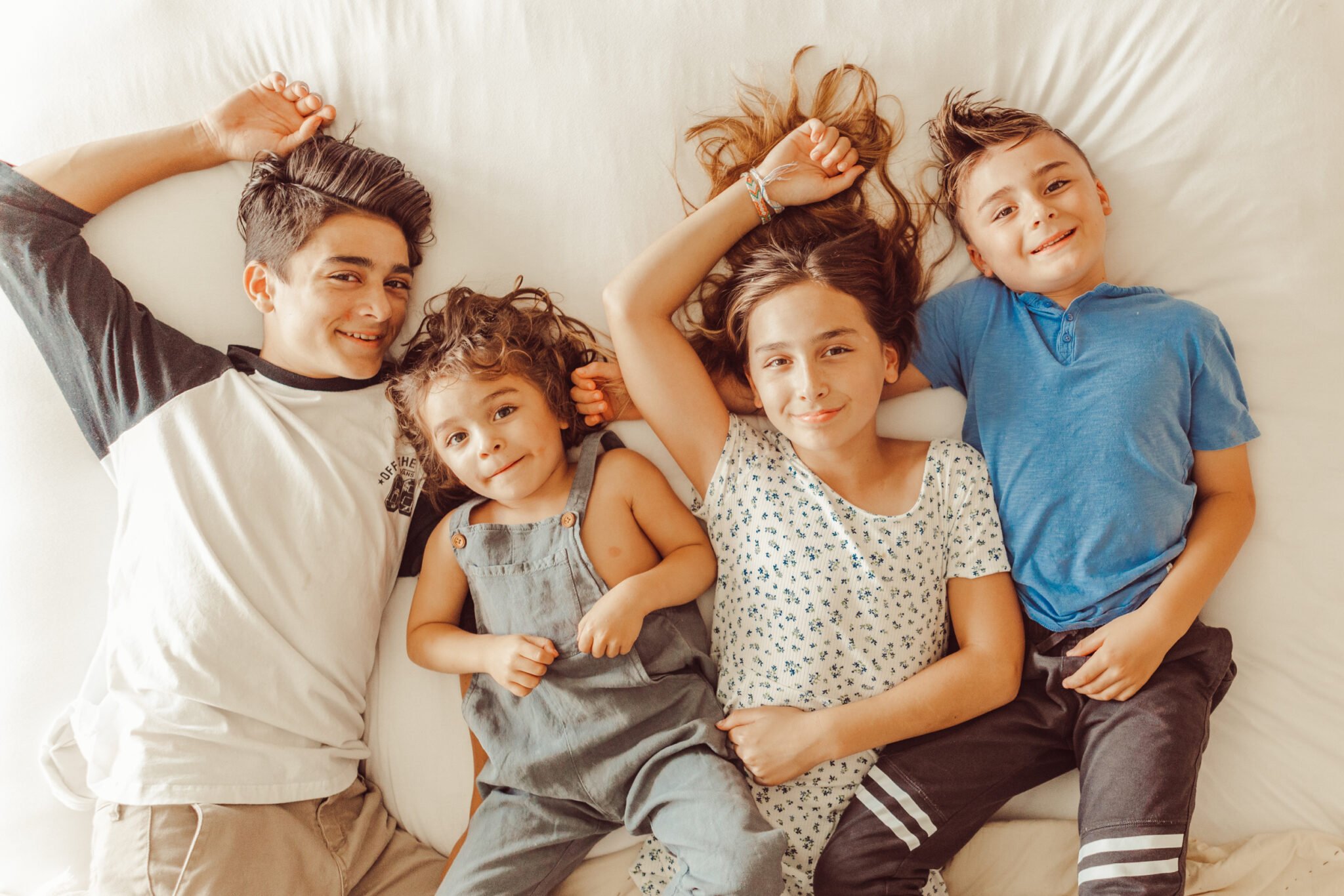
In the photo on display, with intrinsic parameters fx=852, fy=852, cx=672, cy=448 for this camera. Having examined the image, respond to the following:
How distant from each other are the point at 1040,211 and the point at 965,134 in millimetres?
166

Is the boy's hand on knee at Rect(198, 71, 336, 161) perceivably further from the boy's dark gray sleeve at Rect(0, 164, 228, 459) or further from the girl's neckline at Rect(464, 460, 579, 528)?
the girl's neckline at Rect(464, 460, 579, 528)

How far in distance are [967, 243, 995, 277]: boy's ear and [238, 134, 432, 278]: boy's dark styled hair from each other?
2.74 ft

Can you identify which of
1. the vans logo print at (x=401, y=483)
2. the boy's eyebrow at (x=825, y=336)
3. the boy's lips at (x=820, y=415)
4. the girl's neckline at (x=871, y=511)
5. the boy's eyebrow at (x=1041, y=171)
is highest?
the boy's eyebrow at (x=1041, y=171)

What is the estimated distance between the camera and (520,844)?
1.14m

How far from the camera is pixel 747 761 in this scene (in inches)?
45.6

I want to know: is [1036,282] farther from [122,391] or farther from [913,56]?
[122,391]

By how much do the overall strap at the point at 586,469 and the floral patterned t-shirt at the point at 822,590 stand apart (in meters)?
0.17

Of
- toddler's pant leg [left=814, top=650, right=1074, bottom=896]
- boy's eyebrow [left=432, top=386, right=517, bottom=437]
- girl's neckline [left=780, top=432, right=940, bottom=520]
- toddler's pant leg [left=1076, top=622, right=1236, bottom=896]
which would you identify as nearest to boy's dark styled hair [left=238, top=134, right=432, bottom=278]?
boy's eyebrow [left=432, top=386, right=517, bottom=437]

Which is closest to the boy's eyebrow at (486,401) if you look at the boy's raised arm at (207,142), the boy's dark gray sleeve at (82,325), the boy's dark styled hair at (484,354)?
the boy's dark styled hair at (484,354)

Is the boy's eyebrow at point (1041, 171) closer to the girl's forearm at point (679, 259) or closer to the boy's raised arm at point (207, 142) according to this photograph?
the girl's forearm at point (679, 259)

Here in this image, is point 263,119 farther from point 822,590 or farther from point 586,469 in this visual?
point 822,590

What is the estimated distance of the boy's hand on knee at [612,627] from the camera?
1128 mm

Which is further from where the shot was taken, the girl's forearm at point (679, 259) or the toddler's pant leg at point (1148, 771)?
the girl's forearm at point (679, 259)

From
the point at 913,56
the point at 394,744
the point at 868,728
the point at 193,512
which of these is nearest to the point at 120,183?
the point at 193,512
